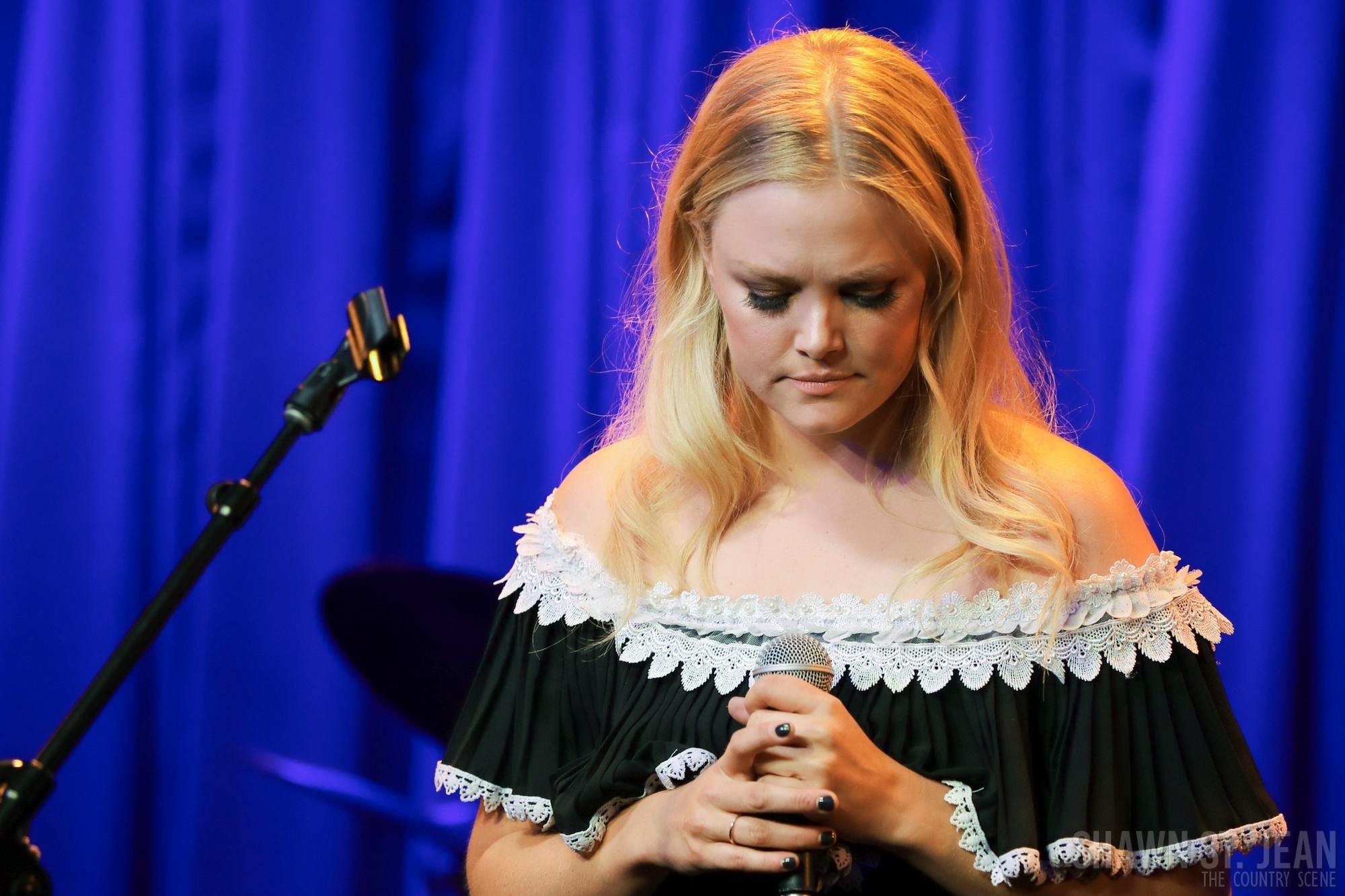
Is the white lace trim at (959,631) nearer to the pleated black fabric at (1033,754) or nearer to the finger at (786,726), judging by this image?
the pleated black fabric at (1033,754)

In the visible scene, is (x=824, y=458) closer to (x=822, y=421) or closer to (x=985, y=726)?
(x=822, y=421)

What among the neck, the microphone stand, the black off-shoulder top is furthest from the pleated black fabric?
the microphone stand

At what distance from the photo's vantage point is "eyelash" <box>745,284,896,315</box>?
1122 mm

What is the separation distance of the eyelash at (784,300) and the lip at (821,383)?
0.06 metres

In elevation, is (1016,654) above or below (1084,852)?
above

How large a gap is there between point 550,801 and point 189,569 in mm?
522

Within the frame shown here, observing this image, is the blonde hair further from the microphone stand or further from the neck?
the microphone stand

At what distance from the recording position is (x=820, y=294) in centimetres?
111

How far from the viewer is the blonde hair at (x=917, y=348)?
1142 millimetres

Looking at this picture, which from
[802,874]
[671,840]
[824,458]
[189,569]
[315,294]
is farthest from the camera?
[315,294]

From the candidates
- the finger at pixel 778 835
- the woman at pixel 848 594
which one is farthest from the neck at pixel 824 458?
the finger at pixel 778 835

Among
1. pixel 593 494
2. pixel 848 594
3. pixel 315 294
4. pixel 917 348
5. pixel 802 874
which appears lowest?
pixel 802 874

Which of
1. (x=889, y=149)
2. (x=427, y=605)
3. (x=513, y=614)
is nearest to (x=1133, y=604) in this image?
(x=889, y=149)

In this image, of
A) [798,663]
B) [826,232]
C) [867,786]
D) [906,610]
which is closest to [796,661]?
[798,663]
